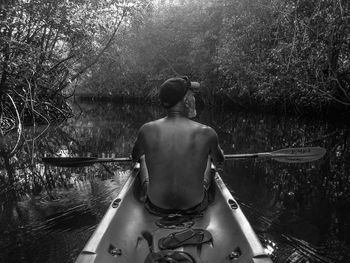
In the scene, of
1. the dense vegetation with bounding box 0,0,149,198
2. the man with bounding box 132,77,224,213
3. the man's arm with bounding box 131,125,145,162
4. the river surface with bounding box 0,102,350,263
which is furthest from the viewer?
the dense vegetation with bounding box 0,0,149,198

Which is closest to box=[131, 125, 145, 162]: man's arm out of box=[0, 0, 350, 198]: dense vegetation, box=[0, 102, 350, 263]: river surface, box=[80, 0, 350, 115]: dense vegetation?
box=[0, 102, 350, 263]: river surface

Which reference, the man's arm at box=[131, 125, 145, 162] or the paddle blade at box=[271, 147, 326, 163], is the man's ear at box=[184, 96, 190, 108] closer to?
the man's arm at box=[131, 125, 145, 162]

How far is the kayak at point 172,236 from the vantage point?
2328 millimetres

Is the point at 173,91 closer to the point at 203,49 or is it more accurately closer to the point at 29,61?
the point at 29,61

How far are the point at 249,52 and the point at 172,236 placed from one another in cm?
1200

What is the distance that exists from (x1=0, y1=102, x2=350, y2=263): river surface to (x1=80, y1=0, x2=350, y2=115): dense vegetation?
2.27m

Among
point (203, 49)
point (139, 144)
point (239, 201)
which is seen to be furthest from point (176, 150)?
point (203, 49)

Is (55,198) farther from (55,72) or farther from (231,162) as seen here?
(55,72)

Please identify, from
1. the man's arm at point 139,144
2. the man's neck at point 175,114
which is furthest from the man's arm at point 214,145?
the man's arm at point 139,144

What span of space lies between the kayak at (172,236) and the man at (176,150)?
0.65ft

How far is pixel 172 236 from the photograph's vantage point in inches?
102

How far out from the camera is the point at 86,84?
37906mm

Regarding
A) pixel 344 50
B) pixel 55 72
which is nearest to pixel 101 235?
pixel 344 50

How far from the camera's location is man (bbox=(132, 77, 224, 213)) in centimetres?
285
